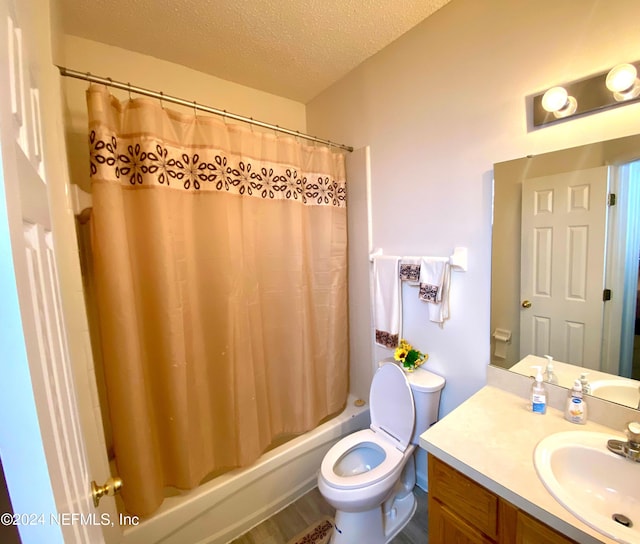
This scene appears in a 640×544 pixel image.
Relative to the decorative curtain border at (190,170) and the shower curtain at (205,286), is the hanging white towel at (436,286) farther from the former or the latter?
the decorative curtain border at (190,170)

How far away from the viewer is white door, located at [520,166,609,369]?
3.41 feet

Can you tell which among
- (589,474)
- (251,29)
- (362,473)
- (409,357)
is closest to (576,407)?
(589,474)

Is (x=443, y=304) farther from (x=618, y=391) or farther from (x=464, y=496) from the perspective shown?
(x=464, y=496)

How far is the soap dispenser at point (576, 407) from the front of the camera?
3.36ft

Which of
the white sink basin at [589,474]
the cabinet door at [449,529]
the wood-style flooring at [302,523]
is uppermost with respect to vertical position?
the white sink basin at [589,474]

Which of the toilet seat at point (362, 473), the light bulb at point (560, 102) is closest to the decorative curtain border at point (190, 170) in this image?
the light bulb at point (560, 102)

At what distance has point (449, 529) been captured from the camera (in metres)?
0.97

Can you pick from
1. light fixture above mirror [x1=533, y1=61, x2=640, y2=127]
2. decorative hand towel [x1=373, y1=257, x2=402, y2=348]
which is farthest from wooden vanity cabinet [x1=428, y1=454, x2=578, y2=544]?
light fixture above mirror [x1=533, y1=61, x2=640, y2=127]

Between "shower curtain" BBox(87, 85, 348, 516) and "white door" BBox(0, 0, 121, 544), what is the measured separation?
768 millimetres

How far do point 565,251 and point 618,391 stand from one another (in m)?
0.53

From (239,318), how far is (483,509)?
1.26 metres

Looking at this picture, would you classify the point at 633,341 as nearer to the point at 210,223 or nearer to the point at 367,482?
the point at 367,482

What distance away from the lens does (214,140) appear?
4.67 ft

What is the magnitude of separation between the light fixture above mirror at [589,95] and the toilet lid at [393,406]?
133 cm
